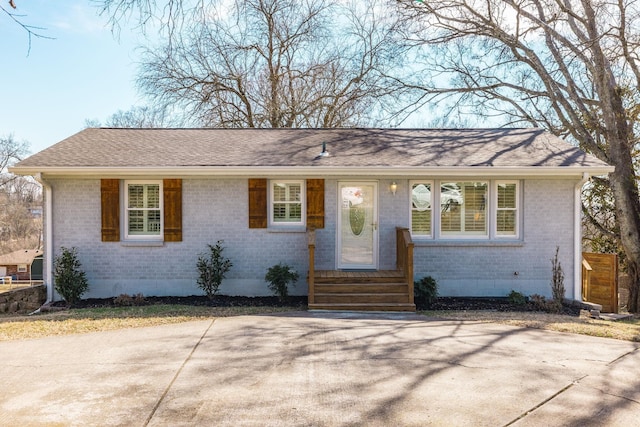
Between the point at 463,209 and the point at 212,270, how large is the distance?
18.6 ft

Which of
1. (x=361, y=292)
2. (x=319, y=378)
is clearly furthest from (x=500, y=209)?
(x=319, y=378)

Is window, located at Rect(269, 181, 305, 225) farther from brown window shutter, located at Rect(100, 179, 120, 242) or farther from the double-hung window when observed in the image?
brown window shutter, located at Rect(100, 179, 120, 242)

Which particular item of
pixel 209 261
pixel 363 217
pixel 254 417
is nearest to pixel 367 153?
pixel 363 217

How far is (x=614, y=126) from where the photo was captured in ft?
45.0

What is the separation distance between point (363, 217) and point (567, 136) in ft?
34.1

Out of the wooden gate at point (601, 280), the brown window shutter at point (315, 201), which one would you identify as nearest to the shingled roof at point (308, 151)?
the brown window shutter at point (315, 201)

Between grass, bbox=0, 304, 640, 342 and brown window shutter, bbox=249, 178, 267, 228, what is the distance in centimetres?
202

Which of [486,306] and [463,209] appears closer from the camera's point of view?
[486,306]

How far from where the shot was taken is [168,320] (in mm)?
7734

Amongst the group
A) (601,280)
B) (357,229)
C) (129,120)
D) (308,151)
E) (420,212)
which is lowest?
(601,280)

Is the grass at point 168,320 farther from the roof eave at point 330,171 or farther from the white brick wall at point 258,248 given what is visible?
the roof eave at point 330,171

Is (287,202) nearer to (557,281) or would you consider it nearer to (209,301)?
(209,301)

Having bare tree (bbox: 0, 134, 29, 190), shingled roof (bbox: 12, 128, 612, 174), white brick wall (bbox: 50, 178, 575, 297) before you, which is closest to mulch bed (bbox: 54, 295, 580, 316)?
white brick wall (bbox: 50, 178, 575, 297)

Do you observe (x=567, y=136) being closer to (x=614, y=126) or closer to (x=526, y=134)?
(x=614, y=126)
